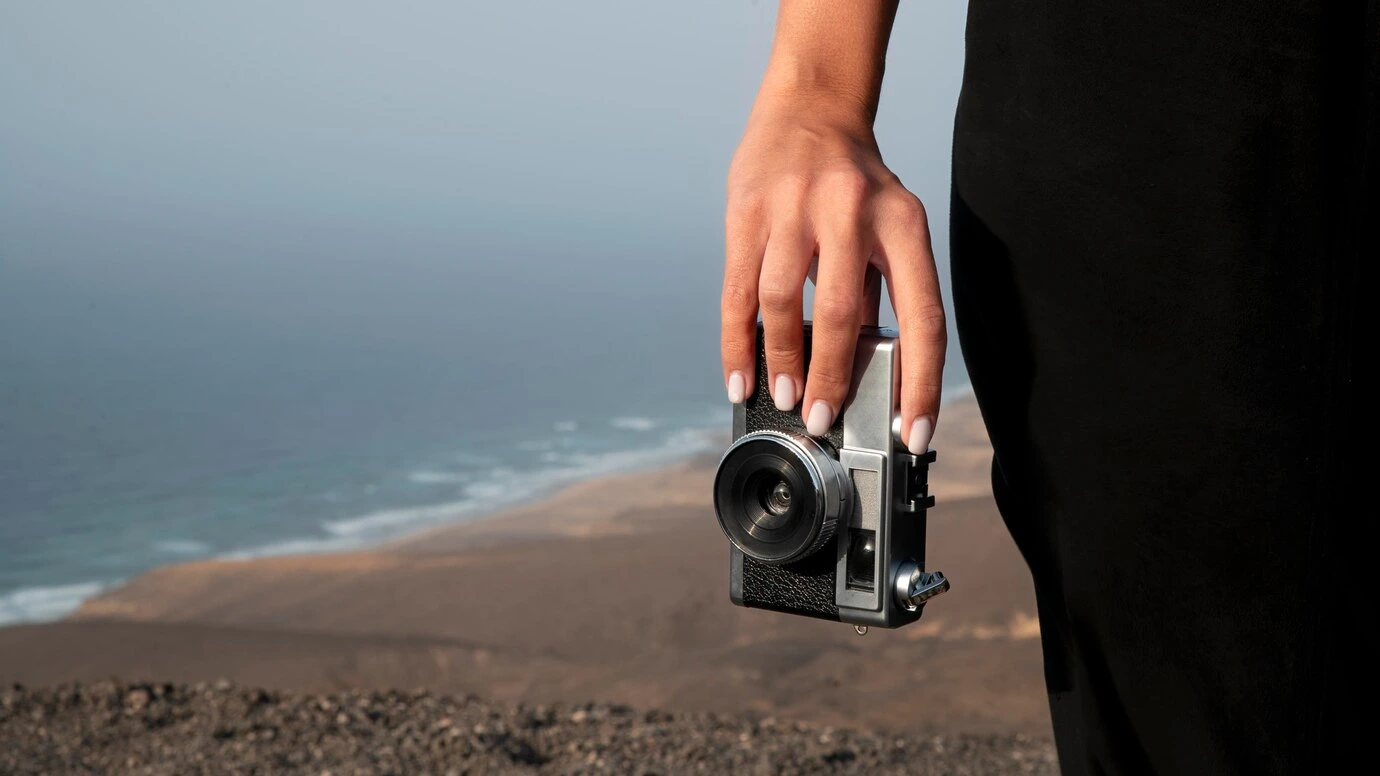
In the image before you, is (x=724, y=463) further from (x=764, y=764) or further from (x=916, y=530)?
(x=764, y=764)

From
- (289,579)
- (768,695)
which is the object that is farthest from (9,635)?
(768,695)

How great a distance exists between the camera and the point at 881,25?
3.01 feet

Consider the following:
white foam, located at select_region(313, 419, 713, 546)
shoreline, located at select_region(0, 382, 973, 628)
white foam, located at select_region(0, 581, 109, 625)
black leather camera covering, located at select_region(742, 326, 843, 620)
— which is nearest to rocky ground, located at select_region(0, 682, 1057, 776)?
black leather camera covering, located at select_region(742, 326, 843, 620)

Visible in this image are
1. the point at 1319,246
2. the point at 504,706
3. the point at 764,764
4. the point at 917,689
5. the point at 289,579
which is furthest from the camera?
the point at 289,579

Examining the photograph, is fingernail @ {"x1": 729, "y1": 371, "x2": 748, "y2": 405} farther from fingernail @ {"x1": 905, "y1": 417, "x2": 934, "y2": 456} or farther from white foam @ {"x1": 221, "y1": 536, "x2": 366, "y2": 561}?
white foam @ {"x1": 221, "y1": 536, "x2": 366, "y2": 561}

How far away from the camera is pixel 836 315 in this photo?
824 millimetres

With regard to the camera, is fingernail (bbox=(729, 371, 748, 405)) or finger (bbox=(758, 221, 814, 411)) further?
fingernail (bbox=(729, 371, 748, 405))

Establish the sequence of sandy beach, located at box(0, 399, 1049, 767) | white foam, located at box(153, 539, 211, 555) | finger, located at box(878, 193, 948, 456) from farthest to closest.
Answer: white foam, located at box(153, 539, 211, 555) → sandy beach, located at box(0, 399, 1049, 767) → finger, located at box(878, 193, 948, 456)

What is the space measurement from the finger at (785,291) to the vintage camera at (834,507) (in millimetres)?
81

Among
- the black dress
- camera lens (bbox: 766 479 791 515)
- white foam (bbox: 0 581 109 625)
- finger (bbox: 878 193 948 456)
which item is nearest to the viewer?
the black dress

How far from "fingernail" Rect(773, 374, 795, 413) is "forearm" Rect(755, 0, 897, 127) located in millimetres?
189

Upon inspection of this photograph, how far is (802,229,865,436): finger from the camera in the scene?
2.67ft

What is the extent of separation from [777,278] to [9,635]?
22.5 ft

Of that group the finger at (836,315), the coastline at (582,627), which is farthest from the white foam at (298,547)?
the finger at (836,315)
